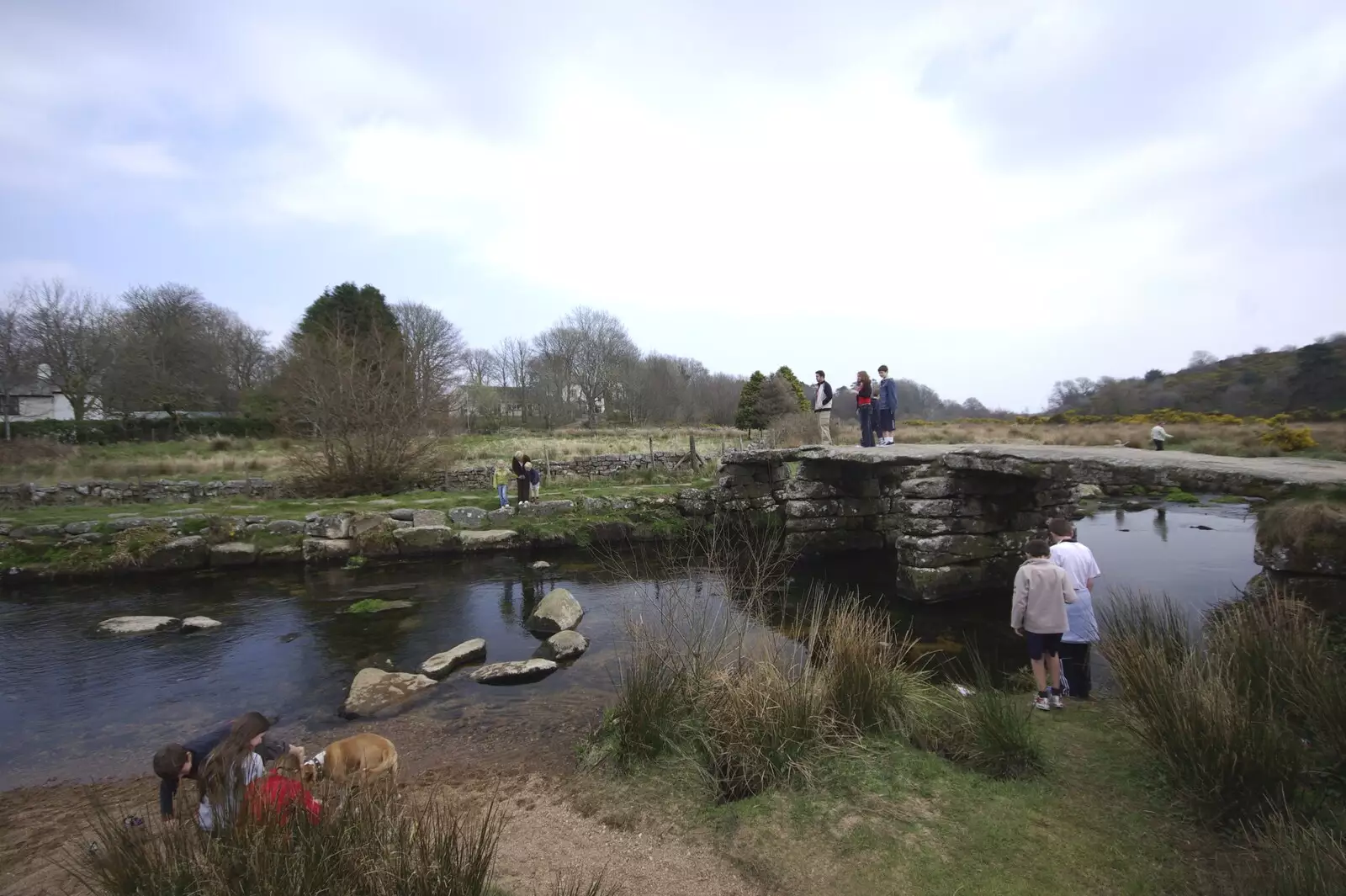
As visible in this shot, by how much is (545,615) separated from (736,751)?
5.49 m

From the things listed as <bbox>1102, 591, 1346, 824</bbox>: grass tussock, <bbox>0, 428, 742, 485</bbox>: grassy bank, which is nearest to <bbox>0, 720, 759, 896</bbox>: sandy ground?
<bbox>1102, 591, 1346, 824</bbox>: grass tussock

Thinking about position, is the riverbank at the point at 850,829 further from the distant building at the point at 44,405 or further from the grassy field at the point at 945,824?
the distant building at the point at 44,405

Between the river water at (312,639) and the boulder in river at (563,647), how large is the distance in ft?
0.69

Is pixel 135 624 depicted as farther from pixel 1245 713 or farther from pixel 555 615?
pixel 1245 713

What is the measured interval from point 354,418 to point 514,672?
12443mm

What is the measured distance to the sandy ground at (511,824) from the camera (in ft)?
12.2

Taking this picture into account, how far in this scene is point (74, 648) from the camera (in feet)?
28.5

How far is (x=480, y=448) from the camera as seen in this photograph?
28.9 meters

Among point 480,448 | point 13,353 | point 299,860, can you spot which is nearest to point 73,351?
point 13,353

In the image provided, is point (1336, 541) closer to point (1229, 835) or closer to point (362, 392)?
point (1229, 835)

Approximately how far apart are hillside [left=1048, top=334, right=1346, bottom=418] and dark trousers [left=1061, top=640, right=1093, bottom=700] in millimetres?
40338

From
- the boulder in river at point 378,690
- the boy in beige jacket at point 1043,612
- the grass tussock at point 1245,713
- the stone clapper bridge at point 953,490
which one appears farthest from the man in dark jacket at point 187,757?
the stone clapper bridge at point 953,490

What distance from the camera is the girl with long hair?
2986mm

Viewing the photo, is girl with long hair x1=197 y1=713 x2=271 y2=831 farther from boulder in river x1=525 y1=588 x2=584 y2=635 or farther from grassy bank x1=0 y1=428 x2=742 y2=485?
grassy bank x1=0 y1=428 x2=742 y2=485
